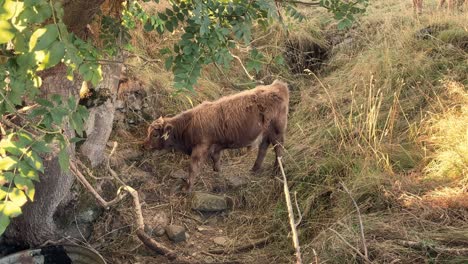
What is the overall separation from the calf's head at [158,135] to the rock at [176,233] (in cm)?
114

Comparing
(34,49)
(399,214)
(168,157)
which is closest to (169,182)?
(168,157)

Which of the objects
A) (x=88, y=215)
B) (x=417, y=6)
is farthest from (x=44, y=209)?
(x=417, y=6)

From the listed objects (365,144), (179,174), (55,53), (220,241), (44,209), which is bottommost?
(220,241)

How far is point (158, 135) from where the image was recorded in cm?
568

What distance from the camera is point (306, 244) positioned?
13.9 feet

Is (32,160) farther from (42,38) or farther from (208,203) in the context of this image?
(208,203)

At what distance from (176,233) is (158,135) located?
1316mm

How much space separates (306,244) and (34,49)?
3282mm

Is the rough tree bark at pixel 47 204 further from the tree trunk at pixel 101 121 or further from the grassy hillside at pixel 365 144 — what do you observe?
the grassy hillside at pixel 365 144

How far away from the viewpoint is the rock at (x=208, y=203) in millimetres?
5285

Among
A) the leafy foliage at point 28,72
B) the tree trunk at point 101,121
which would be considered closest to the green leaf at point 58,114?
the leafy foliage at point 28,72

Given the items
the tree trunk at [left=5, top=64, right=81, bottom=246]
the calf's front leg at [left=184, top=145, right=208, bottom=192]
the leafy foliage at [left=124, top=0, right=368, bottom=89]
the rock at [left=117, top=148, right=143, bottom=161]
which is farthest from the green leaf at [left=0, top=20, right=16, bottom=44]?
the rock at [left=117, top=148, right=143, bottom=161]

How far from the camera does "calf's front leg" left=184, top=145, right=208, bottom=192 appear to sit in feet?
18.2

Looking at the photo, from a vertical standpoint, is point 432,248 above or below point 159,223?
above
